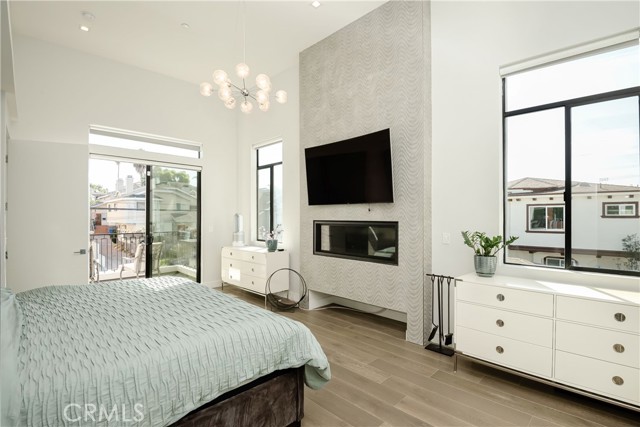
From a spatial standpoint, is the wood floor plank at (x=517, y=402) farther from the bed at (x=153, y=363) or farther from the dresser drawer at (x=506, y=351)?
the bed at (x=153, y=363)

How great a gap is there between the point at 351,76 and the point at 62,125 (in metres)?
4.00

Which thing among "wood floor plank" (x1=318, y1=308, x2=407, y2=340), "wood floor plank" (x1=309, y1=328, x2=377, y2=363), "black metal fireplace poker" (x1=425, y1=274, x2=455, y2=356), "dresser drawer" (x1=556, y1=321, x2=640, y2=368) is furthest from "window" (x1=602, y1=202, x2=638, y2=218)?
"wood floor plank" (x1=309, y1=328, x2=377, y2=363)

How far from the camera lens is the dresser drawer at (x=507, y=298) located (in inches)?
87.1

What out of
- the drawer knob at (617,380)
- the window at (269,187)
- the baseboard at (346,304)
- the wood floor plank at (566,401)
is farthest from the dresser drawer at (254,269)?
the drawer knob at (617,380)

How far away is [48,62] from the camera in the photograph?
4137mm

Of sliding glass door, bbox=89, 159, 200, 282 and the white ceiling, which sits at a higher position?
the white ceiling

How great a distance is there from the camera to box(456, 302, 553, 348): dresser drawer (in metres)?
2.21

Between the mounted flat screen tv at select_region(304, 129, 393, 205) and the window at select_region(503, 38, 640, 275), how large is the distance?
1194mm

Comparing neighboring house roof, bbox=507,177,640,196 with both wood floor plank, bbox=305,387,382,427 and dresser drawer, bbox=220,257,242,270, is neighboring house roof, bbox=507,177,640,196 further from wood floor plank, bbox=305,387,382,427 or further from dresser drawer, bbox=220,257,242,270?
dresser drawer, bbox=220,257,242,270

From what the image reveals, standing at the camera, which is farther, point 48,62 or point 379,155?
point 48,62

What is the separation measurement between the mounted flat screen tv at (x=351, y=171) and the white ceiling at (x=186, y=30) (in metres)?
1.51

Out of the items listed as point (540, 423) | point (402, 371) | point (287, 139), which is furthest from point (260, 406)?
Result: point (287, 139)

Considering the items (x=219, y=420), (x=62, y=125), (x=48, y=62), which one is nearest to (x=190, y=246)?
(x=62, y=125)

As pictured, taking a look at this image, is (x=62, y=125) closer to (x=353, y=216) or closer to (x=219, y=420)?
(x=353, y=216)
